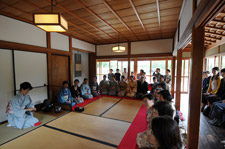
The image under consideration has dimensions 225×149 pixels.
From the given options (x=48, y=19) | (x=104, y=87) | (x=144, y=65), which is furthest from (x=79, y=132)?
(x=144, y=65)

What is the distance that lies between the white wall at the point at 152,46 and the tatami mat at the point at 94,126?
4.42 m

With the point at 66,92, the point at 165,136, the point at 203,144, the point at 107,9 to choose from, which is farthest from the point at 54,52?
the point at 203,144

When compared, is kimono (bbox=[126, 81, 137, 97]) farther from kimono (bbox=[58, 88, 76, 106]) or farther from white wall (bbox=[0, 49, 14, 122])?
white wall (bbox=[0, 49, 14, 122])

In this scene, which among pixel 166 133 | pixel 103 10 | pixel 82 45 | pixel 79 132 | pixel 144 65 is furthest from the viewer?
pixel 144 65

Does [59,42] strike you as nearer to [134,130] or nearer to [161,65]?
[134,130]

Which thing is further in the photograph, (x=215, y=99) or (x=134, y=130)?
(x=215, y=99)

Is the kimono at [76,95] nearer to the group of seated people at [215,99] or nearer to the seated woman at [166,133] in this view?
the seated woman at [166,133]

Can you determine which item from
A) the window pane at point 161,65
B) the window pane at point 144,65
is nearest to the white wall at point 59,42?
the window pane at point 144,65

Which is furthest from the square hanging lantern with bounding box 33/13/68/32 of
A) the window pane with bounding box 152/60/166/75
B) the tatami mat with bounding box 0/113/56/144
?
the window pane with bounding box 152/60/166/75

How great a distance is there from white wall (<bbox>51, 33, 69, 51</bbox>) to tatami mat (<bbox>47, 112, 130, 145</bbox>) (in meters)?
2.89

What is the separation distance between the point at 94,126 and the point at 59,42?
3.76 metres

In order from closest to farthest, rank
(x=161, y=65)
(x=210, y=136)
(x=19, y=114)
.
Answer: (x=210, y=136) < (x=19, y=114) < (x=161, y=65)

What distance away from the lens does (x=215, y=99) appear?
331 centimetres

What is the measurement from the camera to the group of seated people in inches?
110
